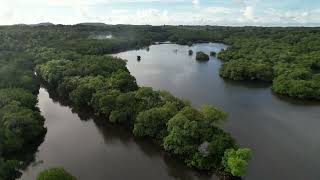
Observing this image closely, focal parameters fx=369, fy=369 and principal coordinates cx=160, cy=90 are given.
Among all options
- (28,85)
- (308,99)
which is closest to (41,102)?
(28,85)

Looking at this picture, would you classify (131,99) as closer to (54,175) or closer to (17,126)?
(17,126)

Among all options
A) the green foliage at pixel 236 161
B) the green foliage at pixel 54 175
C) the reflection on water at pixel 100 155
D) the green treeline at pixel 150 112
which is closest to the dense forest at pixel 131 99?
the green treeline at pixel 150 112

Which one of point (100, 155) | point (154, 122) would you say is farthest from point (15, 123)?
point (154, 122)

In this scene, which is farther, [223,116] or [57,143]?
[57,143]

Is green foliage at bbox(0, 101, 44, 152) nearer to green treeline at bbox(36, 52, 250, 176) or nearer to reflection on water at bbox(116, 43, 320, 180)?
green treeline at bbox(36, 52, 250, 176)

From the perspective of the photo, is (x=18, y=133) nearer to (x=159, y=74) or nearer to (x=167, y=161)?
(x=167, y=161)

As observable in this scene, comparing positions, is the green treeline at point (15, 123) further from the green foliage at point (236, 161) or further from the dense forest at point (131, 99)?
the green foliage at point (236, 161)

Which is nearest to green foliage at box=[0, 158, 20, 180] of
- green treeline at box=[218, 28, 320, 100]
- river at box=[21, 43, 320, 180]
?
river at box=[21, 43, 320, 180]
